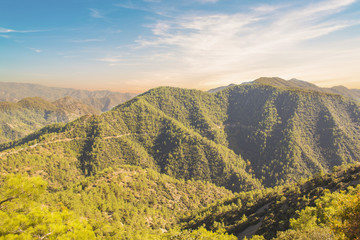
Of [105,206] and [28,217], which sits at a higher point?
[28,217]

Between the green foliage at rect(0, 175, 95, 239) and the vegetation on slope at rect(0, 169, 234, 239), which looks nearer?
the green foliage at rect(0, 175, 95, 239)

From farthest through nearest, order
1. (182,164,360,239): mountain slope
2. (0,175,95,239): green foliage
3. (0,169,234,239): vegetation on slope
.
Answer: (182,164,360,239): mountain slope, (0,169,234,239): vegetation on slope, (0,175,95,239): green foliage

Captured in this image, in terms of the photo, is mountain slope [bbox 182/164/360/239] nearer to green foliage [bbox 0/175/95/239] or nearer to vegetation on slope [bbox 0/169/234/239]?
vegetation on slope [bbox 0/169/234/239]

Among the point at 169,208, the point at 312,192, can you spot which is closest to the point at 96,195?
the point at 169,208

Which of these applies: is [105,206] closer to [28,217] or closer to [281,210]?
[281,210]

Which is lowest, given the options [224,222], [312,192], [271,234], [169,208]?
[169,208]

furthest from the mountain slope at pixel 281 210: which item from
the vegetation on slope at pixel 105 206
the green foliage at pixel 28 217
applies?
the green foliage at pixel 28 217

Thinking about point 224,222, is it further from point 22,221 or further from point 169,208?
point 22,221

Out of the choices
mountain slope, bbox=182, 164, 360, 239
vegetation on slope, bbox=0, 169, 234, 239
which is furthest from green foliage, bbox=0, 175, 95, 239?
mountain slope, bbox=182, 164, 360, 239

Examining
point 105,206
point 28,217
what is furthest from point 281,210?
point 28,217

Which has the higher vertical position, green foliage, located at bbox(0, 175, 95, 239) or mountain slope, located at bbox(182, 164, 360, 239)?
green foliage, located at bbox(0, 175, 95, 239)

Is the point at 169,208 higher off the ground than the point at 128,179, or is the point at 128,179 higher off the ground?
the point at 128,179
